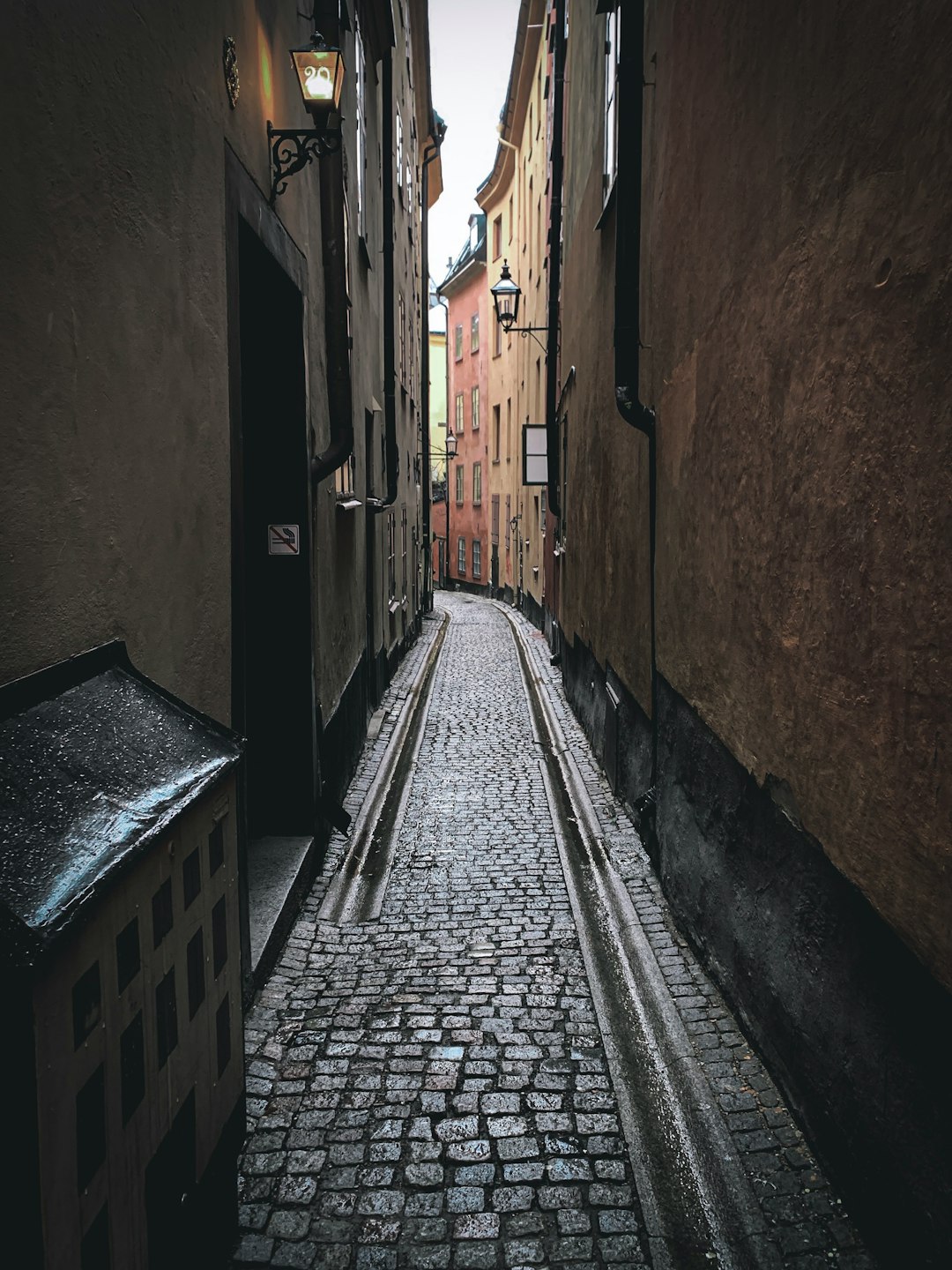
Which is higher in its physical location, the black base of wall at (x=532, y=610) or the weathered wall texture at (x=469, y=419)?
the weathered wall texture at (x=469, y=419)

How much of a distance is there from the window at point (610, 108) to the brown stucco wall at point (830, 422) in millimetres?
3654

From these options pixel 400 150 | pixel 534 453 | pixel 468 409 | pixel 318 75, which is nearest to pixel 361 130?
pixel 318 75

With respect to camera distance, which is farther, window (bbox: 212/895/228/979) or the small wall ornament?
the small wall ornament

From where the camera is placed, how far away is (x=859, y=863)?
9.45ft

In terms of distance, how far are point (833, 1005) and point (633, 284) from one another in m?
5.14

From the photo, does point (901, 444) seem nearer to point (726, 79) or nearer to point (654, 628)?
point (726, 79)

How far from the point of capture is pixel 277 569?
20.6ft

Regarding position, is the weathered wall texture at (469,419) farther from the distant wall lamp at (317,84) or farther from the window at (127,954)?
the window at (127,954)

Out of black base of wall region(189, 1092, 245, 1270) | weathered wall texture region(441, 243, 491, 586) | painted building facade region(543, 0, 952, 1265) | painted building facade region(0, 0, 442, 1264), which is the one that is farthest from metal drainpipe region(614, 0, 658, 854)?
weathered wall texture region(441, 243, 491, 586)

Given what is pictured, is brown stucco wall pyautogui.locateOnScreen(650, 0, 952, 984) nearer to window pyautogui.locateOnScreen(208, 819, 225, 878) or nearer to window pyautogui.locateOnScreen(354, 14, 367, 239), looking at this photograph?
window pyautogui.locateOnScreen(208, 819, 225, 878)

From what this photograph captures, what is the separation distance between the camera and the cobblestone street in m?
3.02

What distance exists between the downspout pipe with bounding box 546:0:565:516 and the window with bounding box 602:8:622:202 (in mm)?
4973

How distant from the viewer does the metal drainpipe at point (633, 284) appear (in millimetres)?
6297

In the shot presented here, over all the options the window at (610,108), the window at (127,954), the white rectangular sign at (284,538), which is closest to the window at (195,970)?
the window at (127,954)
